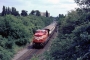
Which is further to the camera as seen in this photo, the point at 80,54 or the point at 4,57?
Answer: the point at 4,57

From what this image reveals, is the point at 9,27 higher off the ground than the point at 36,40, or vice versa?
the point at 9,27

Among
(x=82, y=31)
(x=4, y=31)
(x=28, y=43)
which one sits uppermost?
(x=82, y=31)

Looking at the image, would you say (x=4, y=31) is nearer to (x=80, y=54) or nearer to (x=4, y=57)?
(x=4, y=57)

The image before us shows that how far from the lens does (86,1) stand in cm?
959

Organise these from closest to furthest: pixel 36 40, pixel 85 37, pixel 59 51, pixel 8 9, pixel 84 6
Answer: pixel 85 37 → pixel 59 51 → pixel 84 6 → pixel 36 40 → pixel 8 9

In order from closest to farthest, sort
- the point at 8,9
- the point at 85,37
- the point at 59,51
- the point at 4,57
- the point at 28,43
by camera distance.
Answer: the point at 85,37, the point at 59,51, the point at 4,57, the point at 28,43, the point at 8,9

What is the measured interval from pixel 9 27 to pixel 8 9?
53.1 m

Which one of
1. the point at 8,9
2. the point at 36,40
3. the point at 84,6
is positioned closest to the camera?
the point at 84,6

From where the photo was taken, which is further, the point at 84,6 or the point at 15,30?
the point at 15,30

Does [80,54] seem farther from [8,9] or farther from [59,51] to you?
[8,9]

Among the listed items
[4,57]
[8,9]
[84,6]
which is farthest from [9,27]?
[8,9]

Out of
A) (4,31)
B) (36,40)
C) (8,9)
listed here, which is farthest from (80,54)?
(8,9)

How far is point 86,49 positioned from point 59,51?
Answer: 1.90 meters

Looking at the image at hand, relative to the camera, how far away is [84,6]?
10.3m
